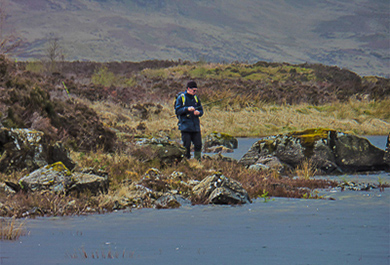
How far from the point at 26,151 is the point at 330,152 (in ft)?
26.3

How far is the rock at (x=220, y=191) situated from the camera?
32.4 ft

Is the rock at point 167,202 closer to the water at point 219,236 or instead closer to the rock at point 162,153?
the water at point 219,236

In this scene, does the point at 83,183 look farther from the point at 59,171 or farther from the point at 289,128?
the point at 289,128

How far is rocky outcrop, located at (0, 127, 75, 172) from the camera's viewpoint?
11.4 meters

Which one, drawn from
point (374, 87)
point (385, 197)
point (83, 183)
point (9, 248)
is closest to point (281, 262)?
point (9, 248)

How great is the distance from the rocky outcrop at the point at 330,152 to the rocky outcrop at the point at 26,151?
5.67 metres

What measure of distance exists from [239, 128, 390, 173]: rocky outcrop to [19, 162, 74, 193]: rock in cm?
674

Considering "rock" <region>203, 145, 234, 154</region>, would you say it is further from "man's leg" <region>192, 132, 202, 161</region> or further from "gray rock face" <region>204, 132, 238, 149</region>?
"man's leg" <region>192, 132, 202, 161</region>

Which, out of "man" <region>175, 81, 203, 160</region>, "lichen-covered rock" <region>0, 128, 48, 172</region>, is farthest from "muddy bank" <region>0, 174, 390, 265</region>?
→ "man" <region>175, 81, 203, 160</region>

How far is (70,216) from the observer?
866 centimetres

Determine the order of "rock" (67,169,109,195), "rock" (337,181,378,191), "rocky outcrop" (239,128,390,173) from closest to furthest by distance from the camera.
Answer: "rock" (67,169,109,195) → "rock" (337,181,378,191) → "rocky outcrop" (239,128,390,173)

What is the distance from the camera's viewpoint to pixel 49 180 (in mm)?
9703

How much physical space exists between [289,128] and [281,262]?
80.4ft

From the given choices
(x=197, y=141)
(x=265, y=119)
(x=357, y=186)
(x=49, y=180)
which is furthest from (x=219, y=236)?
(x=265, y=119)
